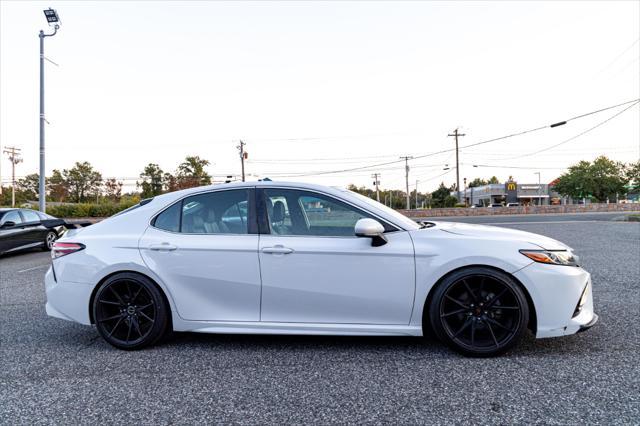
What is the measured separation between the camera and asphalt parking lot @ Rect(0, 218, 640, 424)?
2.36 metres

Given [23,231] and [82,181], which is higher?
[82,181]

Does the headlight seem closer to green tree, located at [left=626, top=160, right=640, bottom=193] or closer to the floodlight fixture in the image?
the floodlight fixture

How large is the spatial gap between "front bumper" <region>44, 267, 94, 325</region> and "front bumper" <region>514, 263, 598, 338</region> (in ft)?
11.7

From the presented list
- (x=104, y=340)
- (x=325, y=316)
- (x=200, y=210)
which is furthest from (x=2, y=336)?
(x=325, y=316)

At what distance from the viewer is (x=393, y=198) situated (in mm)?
125938

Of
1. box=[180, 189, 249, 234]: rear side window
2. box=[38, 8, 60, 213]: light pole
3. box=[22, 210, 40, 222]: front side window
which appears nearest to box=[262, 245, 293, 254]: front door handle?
box=[180, 189, 249, 234]: rear side window

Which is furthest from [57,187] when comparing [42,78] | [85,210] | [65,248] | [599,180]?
[599,180]

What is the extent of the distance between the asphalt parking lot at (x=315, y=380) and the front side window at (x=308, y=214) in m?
1.00

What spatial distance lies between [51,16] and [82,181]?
75044 mm

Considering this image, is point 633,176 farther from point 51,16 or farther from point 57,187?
point 57,187

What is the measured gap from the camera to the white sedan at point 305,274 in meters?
3.13

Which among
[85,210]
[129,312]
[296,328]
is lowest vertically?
[296,328]

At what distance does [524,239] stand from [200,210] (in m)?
2.74

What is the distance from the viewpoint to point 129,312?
3490 mm
